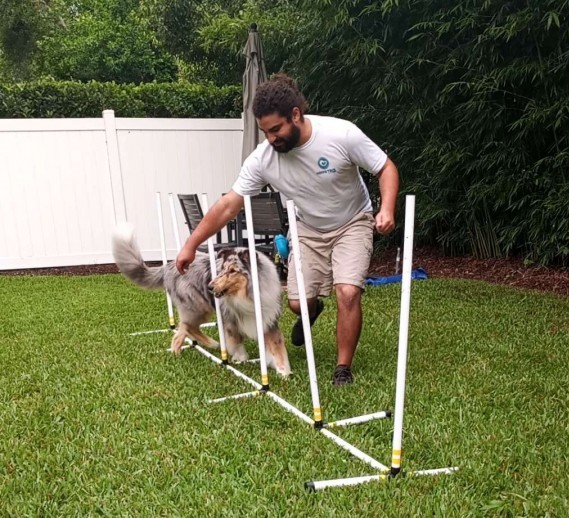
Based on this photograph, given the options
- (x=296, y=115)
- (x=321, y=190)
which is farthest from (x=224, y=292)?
(x=296, y=115)

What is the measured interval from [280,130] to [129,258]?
1.62 m

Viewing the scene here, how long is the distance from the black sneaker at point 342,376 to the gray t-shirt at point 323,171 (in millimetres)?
764

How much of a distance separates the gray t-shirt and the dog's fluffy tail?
1.13 meters

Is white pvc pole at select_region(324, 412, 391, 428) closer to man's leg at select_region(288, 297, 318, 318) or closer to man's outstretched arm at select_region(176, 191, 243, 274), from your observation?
man's leg at select_region(288, 297, 318, 318)

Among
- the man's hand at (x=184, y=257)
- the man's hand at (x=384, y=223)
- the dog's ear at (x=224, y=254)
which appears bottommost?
the dog's ear at (x=224, y=254)

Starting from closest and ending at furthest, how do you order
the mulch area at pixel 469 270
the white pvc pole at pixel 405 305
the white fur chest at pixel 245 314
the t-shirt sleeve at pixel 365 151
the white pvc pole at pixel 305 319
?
the white pvc pole at pixel 405 305, the white pvc pole at pixel 305 319, the t-shirt sleeve at pixel 365 151, the white fur chest at pixel 245 314, the mulch area at pixel 469 270

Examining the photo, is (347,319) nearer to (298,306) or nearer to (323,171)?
(298,306)

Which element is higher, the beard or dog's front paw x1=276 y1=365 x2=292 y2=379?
the beard

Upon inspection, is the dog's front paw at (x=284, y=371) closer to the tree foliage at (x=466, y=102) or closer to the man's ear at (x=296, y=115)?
the man's ear at (x=296, y=115)

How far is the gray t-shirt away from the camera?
118 inches

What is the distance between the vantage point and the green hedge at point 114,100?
8.06 m

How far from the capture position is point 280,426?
2.62 meters

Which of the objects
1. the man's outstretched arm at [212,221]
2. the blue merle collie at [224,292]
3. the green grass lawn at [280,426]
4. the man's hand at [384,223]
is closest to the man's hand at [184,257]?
the man's outstretched arm at [212,221]

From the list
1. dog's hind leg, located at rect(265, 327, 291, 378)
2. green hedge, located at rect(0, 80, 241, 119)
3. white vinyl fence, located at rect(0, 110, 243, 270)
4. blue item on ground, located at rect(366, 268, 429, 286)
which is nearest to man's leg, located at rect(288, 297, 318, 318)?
dog's hind leg, located at rect(265, 327, 291, 378)
